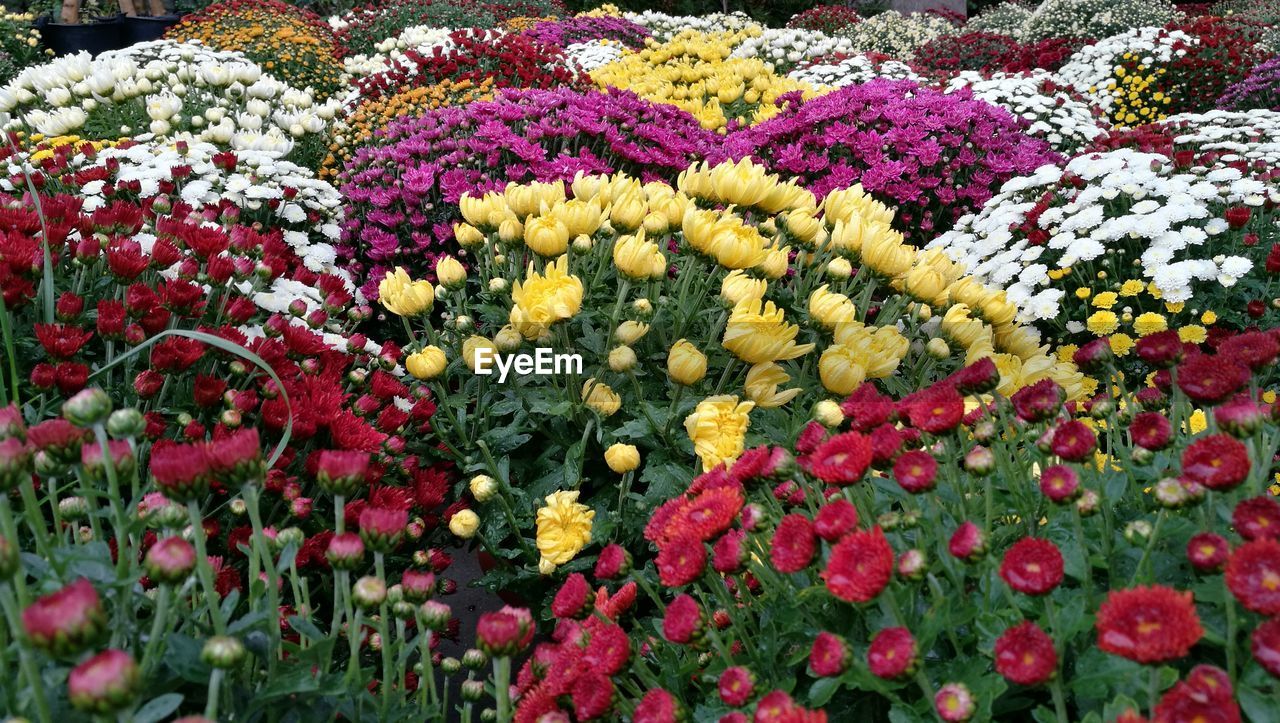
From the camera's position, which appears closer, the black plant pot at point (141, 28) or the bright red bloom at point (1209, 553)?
the bright red bloom at point (1209, 553)

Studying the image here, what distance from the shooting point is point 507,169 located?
3.07 m

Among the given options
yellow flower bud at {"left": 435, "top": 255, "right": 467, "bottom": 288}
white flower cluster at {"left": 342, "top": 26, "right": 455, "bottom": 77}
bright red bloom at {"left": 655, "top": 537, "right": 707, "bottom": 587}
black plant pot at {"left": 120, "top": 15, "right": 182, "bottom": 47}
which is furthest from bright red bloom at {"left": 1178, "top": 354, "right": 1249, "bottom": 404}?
black plant pot at {"left": 120, "top": 15, "right": 182, "bottom": 47}

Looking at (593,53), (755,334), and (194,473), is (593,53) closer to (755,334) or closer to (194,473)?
(755,334)

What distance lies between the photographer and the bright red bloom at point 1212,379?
102 centimetres

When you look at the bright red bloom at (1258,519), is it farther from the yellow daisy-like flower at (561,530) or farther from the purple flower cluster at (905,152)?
the purple flower cluster at (905,152)

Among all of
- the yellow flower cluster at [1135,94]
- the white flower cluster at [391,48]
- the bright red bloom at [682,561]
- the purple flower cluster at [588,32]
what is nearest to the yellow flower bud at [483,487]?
the bright red bloom at [682,561]

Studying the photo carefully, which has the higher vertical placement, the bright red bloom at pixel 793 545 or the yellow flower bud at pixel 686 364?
the bright red bloom at pixel 793 545

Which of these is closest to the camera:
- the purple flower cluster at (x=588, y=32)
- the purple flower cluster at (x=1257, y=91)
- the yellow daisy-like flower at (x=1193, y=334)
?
the yellow daisy-like flower at (x=1193, y=334)

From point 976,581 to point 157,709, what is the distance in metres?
0.97

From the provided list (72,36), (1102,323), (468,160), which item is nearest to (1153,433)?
(1102,323)

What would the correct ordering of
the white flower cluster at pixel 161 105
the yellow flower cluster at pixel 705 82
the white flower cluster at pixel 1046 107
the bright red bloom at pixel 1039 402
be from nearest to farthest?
the bright red bloom at pixel 1039 402, the white flower cluster at pixel 161 105, the white flower cluster at pixel 1046 107, the yellow flower cluster at pixel 705 82

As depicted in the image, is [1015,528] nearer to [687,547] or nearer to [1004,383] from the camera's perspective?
[687,547]

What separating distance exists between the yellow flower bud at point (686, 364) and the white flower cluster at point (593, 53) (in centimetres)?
Result: 638

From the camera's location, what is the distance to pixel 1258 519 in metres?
0.85
